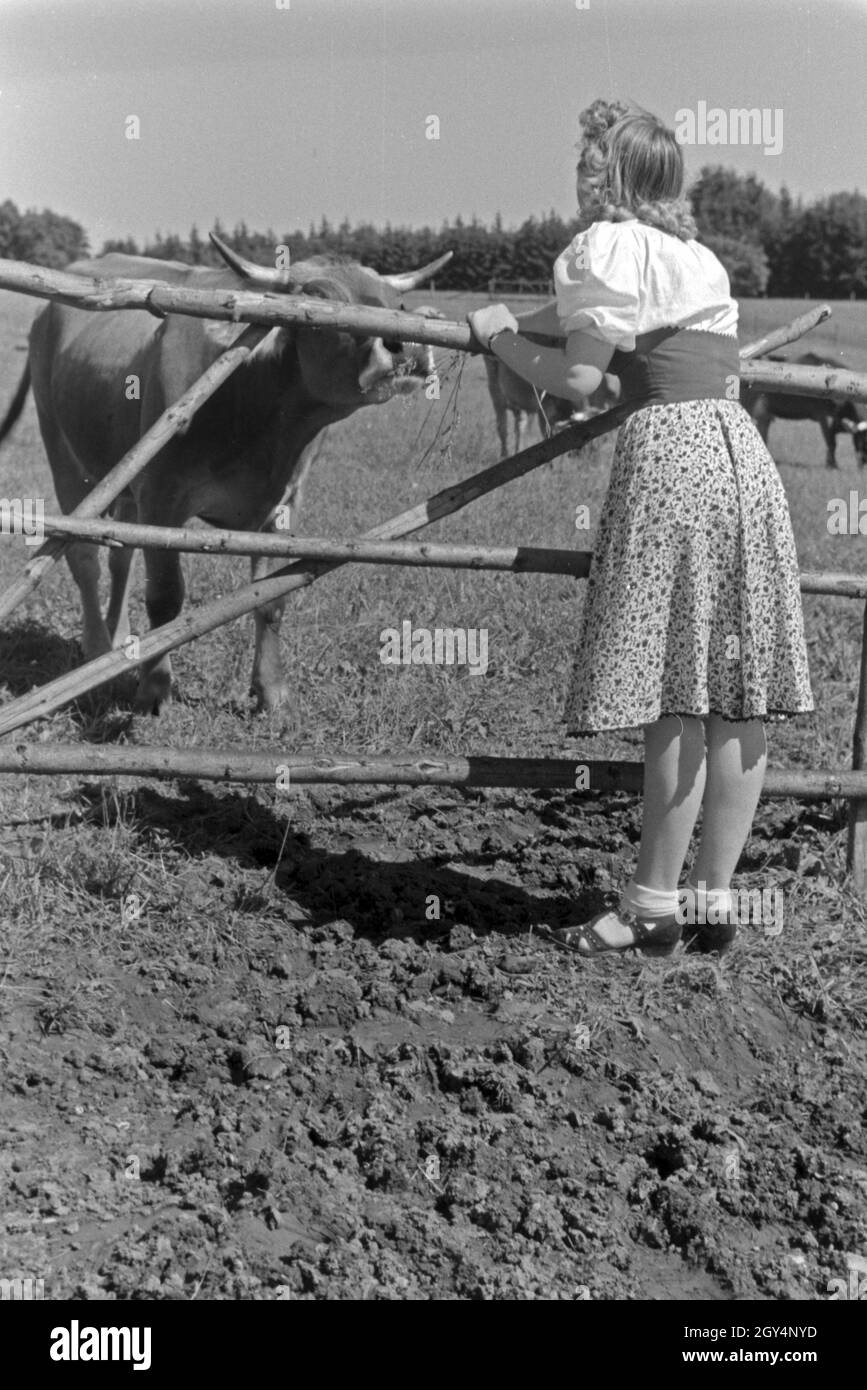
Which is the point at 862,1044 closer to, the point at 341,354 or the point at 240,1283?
the point at 240,1283

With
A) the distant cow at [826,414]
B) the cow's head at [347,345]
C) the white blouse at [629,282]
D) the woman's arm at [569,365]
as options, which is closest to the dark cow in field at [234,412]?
the cow's head at [347,345]

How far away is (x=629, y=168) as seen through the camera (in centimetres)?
312

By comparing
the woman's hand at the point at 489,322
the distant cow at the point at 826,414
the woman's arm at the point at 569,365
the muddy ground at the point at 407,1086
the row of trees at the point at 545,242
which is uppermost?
the row of trees at the point at 545,242

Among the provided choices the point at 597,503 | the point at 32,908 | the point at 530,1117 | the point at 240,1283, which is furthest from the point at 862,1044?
the point at 597,503

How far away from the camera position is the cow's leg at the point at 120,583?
6.11m

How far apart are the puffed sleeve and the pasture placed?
581 mm

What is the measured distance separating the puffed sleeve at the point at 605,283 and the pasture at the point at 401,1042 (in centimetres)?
58

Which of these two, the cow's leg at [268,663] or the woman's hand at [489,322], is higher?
the woman's hand at [489,322]

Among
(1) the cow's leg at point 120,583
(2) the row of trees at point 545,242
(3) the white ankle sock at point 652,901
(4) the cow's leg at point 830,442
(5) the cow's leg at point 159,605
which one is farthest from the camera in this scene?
(2) the row of trees at point 545,242

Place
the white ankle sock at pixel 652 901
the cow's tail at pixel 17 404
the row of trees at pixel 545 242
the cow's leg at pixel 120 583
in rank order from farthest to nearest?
the row of trees at pixel 545 242 → the cow's tail at pixel 17 404 → the cow's leg at pixel 120 583 → the white ankle sock at pixel 652 901

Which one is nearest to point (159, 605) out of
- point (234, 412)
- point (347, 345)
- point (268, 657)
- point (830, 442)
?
point (268, 657)

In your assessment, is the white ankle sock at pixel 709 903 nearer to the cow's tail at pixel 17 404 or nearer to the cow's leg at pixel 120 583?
the cow's leg at pixel 120 583

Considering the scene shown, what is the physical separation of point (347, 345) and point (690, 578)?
2.17 meters
